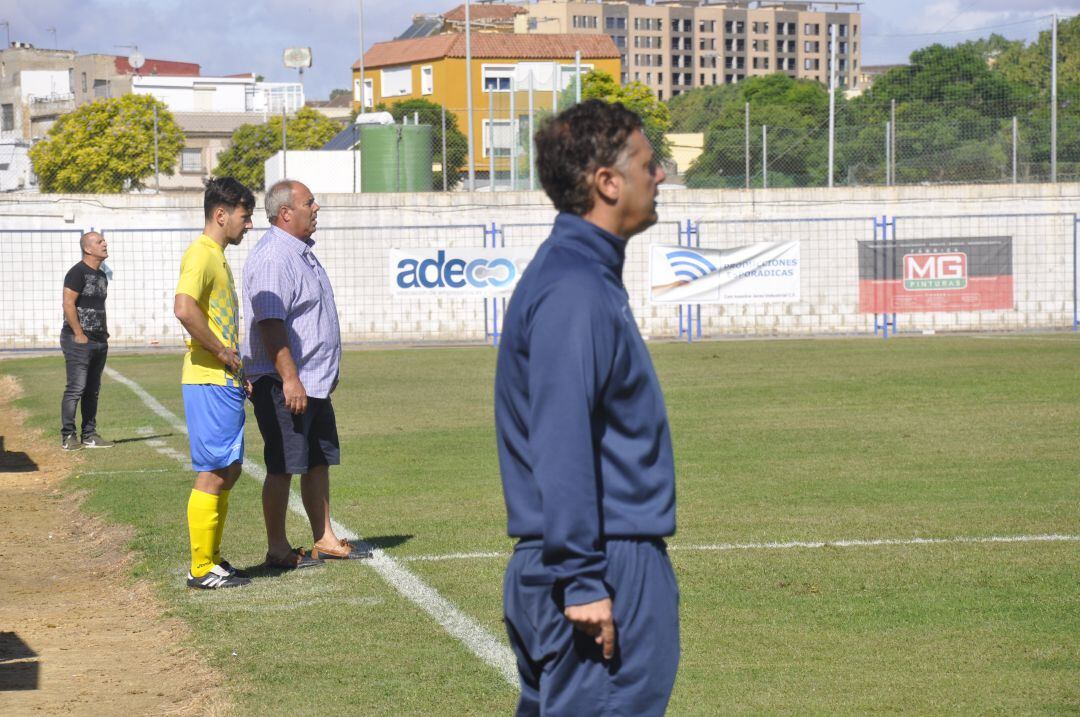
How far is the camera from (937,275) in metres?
28.6

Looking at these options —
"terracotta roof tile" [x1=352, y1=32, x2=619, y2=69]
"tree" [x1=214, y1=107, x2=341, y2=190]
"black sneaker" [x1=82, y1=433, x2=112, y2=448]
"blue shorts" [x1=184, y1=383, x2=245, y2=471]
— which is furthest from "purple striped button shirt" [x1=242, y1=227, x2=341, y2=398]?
"terracotta roof tile" [x1=352, y1=32, x2=619, y2=69]

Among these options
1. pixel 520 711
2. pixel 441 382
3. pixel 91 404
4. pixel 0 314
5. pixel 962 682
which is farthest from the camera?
pixel 0 314

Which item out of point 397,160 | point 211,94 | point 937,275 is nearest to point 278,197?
point 937,275

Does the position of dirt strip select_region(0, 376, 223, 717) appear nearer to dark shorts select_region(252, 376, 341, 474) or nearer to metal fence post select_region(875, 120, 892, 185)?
dark shorts select_region(252, 376, 341, 474)

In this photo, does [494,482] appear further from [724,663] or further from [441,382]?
[441,382]

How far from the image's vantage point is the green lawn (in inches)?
212

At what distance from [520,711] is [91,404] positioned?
1139 centimetres

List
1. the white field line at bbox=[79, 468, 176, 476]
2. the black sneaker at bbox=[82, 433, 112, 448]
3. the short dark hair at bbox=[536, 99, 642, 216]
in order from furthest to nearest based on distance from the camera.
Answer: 1. the black sneaker at bbox=[82, 433, 112, 448]
2. the white field line at bbox=[79, 468, 176, 476]
3. the short dark hair at bbox=[536, 99, 642, 216]

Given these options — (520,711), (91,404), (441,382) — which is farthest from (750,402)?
(520,711)

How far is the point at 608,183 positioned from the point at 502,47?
→ 10565cm

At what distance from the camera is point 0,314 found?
2817 cm

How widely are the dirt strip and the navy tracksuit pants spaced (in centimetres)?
243

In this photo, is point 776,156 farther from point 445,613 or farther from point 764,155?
point 445,613

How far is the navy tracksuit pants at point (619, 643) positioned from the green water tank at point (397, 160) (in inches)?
1132
